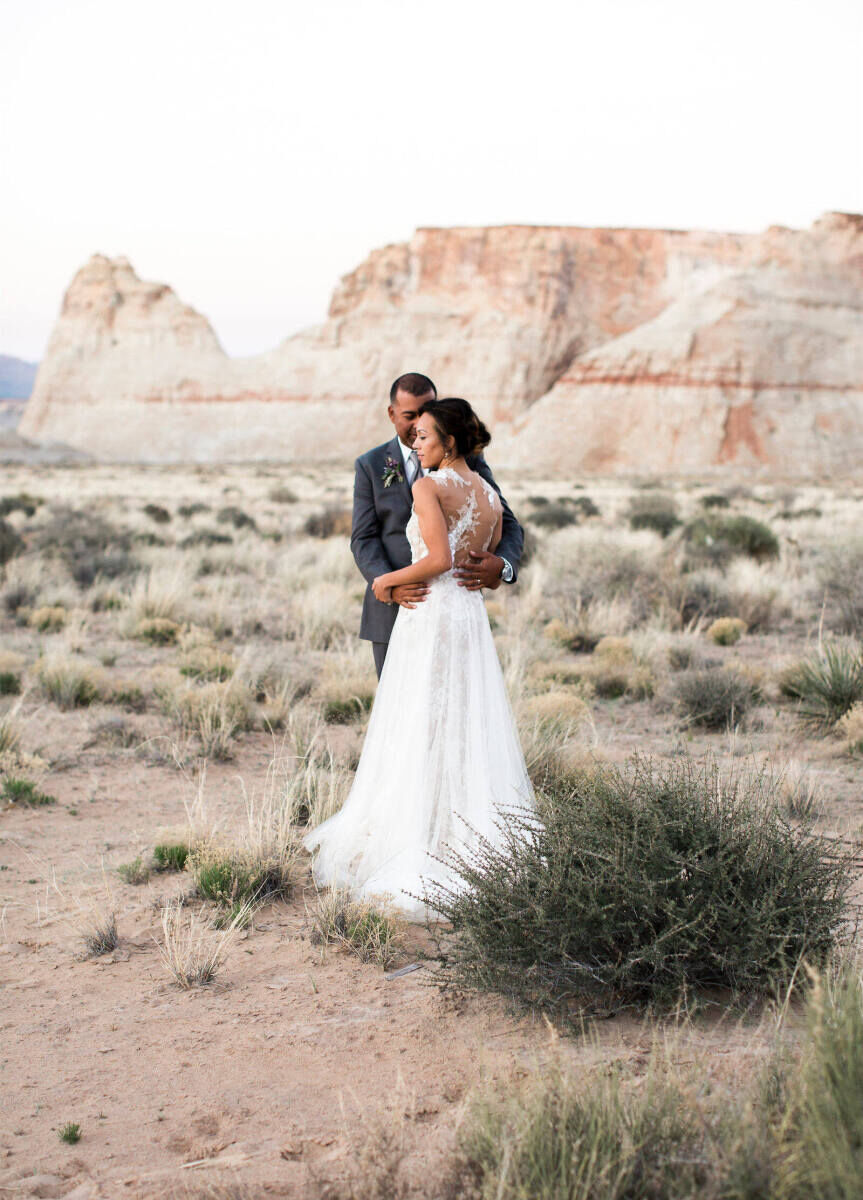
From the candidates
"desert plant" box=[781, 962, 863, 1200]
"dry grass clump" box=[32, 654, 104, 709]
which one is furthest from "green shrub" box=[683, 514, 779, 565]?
"desert plant" box=[781, 962, 863, 1200]

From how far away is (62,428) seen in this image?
79312 mm

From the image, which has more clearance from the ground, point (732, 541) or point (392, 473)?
point (392, 473)

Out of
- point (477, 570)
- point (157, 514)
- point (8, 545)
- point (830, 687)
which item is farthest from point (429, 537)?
point (157, 514)

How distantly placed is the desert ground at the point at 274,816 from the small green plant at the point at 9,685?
2 centimetres

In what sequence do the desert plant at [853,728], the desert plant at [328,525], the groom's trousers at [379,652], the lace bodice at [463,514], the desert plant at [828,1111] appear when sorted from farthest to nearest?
1. the desert plant at [328,525]
2. the desert plant at [853,728]
3. the groom's trousers at [379,652]
4. the lace bodice at [463,514]
5. the desert plant at [828,1111]

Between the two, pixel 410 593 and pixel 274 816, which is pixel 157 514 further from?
pixel 410 593

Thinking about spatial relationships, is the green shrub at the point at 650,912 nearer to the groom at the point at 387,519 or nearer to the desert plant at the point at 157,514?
the groom at the point at 387,519

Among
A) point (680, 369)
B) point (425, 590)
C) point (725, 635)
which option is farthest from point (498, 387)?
point (425, 590)

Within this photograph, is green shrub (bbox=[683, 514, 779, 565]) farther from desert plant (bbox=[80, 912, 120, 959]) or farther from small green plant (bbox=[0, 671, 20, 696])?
desert plant (bbox=[80, 912, 120, 959])

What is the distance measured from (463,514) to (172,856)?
204 centimetres

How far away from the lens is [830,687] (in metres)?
6.88

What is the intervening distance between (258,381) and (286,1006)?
77.3m

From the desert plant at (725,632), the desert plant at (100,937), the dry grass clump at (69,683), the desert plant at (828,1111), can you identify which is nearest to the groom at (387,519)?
the desert plant at (100,937)

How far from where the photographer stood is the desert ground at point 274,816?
265 centimetres
